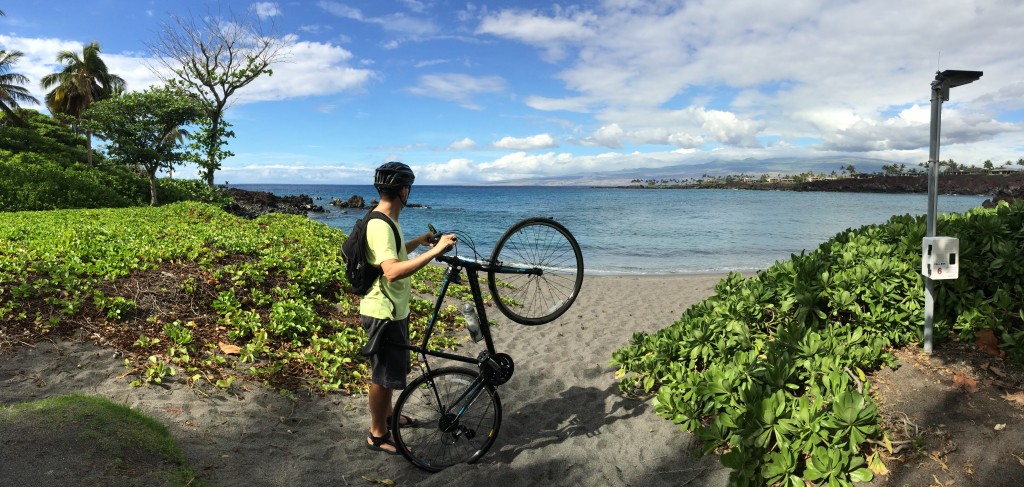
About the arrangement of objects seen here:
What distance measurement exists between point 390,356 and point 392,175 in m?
1.48

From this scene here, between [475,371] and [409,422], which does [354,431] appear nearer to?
[409,422]

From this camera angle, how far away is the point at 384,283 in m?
4.24

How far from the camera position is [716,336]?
517cm

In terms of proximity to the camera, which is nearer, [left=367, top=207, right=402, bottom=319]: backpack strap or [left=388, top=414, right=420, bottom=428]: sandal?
[left=367, top=207, right=402, bottom=319]: backpack strap

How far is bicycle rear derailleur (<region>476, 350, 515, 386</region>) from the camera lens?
4.58 m

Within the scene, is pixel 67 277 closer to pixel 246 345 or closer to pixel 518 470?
pixel 246 345

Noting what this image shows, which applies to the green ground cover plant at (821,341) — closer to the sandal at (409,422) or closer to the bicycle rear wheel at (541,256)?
the bicycle rear wheel at (541,256)

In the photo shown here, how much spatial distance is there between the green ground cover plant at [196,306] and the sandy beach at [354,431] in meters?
0.33

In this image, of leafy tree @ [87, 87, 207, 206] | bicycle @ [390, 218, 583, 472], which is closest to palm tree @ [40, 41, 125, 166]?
leafy tree @ [87, 87, 207, 206]

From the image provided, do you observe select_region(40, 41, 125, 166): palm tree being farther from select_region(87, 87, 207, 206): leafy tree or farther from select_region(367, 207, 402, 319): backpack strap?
select_region(367, 207, 402, 319): backpack strap

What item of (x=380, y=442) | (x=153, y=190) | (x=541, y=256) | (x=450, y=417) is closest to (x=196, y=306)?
(x=380, y=442)

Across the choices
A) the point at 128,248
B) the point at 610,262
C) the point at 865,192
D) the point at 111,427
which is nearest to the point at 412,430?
the point at 111,427

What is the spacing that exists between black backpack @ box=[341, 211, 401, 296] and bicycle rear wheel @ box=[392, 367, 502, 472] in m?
0.98

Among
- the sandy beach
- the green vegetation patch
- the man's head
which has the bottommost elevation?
the sandy beach
